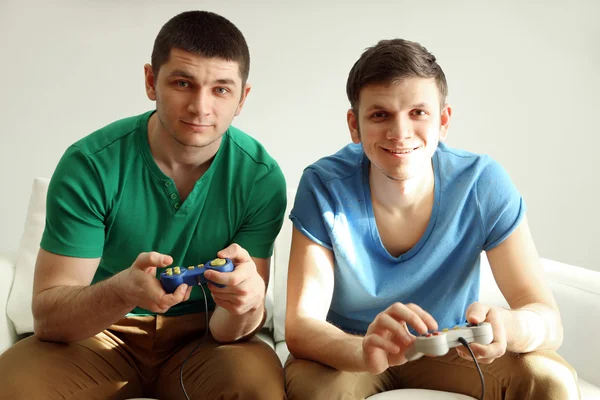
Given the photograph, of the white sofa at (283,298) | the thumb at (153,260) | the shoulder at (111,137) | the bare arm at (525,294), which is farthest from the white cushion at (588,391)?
the shoulder at (111,137)

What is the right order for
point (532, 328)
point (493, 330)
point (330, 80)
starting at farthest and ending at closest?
point (330, 80)
point (532, 328)
point (493, 330)

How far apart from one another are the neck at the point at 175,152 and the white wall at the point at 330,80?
3.13 ft

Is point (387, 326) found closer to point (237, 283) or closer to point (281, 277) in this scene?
point (237, 283)

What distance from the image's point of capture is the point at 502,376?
4.94 feet

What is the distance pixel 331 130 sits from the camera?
2.71 metres

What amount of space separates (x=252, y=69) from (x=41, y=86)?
78 cm

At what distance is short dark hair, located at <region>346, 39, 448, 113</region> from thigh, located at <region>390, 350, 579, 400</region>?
2.01ft

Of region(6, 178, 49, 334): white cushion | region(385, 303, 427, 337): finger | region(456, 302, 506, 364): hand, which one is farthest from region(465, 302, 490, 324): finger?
region(6, 178, 49, 334): white cushion

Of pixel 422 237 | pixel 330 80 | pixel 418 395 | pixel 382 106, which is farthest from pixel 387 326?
pixel 330 80

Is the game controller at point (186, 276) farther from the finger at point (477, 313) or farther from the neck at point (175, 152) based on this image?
the finger at point (477, 313)

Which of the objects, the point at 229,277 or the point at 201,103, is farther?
the point at 201,103

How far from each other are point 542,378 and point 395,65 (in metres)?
0.74

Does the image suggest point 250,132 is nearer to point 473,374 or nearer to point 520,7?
point 520,7

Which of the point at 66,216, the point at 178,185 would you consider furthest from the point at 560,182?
the point at 66,216
